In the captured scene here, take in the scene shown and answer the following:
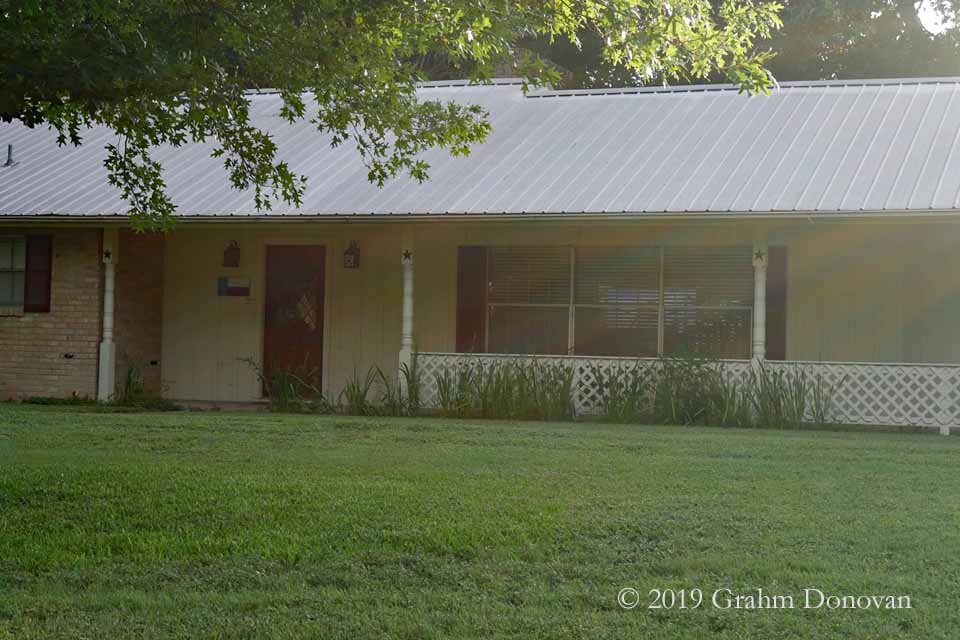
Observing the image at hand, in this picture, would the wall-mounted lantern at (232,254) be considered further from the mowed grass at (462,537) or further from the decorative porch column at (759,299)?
the decorative porch column at (759,299)

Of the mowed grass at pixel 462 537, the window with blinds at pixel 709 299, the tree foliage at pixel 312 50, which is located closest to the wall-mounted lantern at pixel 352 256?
the window with blinds at pixel 709 299

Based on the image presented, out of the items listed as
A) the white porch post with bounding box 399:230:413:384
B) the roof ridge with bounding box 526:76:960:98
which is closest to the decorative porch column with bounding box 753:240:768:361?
the roof ridge with bounding box 526:76:960:98

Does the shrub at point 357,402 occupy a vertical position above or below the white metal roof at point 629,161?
below

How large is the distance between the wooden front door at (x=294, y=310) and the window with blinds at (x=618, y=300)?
244cm

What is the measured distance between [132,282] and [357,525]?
1156 centimetres

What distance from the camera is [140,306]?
18.5 meters

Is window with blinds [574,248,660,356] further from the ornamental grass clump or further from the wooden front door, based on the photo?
the wooden front door

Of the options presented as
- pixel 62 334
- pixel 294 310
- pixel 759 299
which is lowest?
pixel 62 334

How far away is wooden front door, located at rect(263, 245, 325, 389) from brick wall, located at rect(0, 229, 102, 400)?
7.47 ft

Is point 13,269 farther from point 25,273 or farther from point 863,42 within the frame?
point 863,42

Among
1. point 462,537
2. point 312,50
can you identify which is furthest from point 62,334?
point 462,537

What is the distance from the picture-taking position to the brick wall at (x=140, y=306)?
18188mm

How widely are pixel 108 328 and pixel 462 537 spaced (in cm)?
1130

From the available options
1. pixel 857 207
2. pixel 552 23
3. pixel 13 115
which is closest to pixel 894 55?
pixel 857 207
